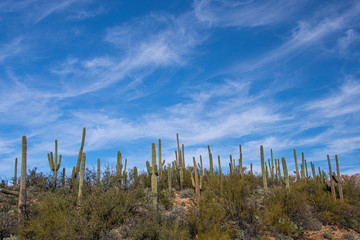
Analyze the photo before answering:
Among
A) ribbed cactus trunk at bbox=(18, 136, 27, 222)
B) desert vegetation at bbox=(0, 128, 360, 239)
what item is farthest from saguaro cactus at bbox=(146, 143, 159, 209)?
ribbed cactus trunk at bbox=(18, 136, 27, 222)

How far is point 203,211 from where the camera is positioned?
12680 millimetres

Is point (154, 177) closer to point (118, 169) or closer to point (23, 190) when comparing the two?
point (118, 169)

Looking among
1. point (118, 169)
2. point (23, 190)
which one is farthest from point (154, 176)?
point (23, 190)

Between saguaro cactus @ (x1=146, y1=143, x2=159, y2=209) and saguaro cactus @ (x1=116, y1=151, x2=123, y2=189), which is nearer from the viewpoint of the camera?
saguaro cactus @ (x1=146, y1=143, x2=159, y2=209)

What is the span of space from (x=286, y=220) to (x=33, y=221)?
1080 centimetres

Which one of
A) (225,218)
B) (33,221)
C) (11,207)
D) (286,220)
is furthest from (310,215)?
(11,207)

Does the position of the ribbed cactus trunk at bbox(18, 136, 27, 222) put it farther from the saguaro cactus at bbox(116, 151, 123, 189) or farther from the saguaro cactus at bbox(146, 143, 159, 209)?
the saguaro cactus at bbox(146, 143, 159, 209)

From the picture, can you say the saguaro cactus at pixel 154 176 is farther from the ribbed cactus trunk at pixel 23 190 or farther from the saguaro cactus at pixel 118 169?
the ribbed cactus trunk at pixel 23 190

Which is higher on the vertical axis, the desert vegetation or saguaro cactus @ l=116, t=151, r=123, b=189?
saguaro cactus @ l=116, t=151, r=123, b=189

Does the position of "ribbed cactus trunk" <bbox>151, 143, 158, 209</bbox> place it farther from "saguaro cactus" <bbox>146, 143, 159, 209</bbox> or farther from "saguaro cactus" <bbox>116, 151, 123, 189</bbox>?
"saguaro cactus" <bbox>116, 151, 123, 189</bbox>

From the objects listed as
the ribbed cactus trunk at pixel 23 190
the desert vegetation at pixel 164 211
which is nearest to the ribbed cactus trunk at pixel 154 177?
the desert vegetation at pixel 164 211

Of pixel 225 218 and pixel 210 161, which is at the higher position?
pixel 210 161

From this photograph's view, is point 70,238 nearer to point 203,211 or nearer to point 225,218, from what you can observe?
point 203,211

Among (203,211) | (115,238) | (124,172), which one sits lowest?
(115,238)
